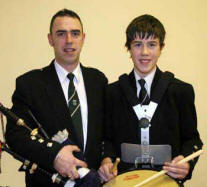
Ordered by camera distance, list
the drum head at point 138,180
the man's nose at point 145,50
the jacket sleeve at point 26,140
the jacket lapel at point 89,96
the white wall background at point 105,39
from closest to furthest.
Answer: the drum head at point 138,180 < the jacket sleeve at point 26,140 < the man's nose at point 145,50 < the jacket lapel at point 89,96 < the white wall background at point 105,39

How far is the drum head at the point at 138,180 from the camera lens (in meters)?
1.48

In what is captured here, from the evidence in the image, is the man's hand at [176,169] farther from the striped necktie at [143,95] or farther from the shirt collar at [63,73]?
the shirt collar at [63,73]

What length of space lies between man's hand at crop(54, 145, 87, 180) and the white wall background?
4.27 feet

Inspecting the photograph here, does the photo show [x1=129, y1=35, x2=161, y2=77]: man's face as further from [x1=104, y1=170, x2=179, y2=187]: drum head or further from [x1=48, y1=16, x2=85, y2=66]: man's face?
[x1=104, y1=170, x2=179, y2=187]: drum head

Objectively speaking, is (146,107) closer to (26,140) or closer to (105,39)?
(26,140)

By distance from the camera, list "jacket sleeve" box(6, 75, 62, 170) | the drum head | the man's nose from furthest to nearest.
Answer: the man's nose
"jacket sleeve" box(6, 75, 62, 170)
the drum head

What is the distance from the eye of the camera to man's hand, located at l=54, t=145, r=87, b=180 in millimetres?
→ 1554

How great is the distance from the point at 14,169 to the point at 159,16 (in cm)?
166

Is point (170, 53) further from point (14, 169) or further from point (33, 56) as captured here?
point (14, 169)

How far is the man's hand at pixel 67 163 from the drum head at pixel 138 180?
15cm

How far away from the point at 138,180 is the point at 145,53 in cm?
60

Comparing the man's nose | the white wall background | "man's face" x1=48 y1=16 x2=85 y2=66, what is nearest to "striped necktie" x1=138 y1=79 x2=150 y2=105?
the man's nose

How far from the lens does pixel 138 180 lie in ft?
4.89

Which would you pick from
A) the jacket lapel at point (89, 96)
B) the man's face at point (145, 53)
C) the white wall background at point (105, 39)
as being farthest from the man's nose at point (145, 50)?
the white wall background at point (105, 39)
